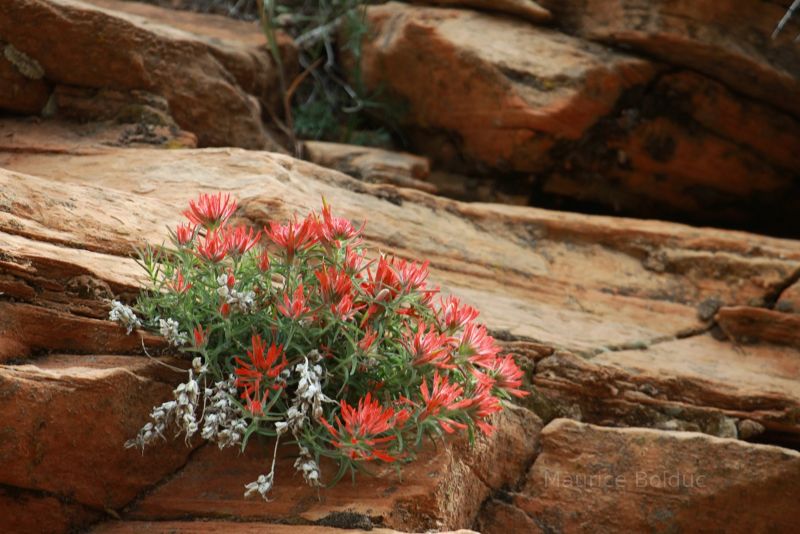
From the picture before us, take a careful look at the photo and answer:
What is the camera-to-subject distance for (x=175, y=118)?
17.8 ft

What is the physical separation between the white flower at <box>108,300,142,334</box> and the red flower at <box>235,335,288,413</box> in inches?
17.7

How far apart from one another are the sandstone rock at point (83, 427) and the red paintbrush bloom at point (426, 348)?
0.89 metres

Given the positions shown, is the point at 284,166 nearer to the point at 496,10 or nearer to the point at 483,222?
the point at 483,222

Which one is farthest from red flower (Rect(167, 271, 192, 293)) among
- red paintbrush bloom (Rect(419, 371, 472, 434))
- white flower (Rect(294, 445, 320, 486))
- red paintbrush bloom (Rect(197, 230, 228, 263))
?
red paintbrush bloom (Rect(419, 371, 472, 434))

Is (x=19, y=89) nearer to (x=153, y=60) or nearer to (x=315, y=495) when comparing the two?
(x=153, y=60)

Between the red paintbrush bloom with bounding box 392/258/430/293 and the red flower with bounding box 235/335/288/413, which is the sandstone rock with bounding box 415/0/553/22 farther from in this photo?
the red flower with bounding box 235/335/288/413

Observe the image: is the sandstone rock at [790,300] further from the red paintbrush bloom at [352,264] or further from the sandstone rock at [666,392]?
the red paintbrush bloom at [352,264]

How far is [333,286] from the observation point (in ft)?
9.35

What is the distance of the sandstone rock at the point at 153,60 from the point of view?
4852 mm

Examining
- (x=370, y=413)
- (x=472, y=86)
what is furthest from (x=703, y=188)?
(x=370, y=413)

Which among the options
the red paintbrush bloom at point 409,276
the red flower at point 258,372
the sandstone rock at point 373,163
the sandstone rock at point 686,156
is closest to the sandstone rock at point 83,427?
the red flower at point 258,372

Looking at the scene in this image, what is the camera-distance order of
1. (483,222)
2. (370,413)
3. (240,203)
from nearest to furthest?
(370,413)
(240,203)
(483,222)

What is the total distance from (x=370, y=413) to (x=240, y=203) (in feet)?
5.67

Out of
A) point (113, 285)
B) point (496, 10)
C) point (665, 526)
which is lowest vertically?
point (665, 526)
